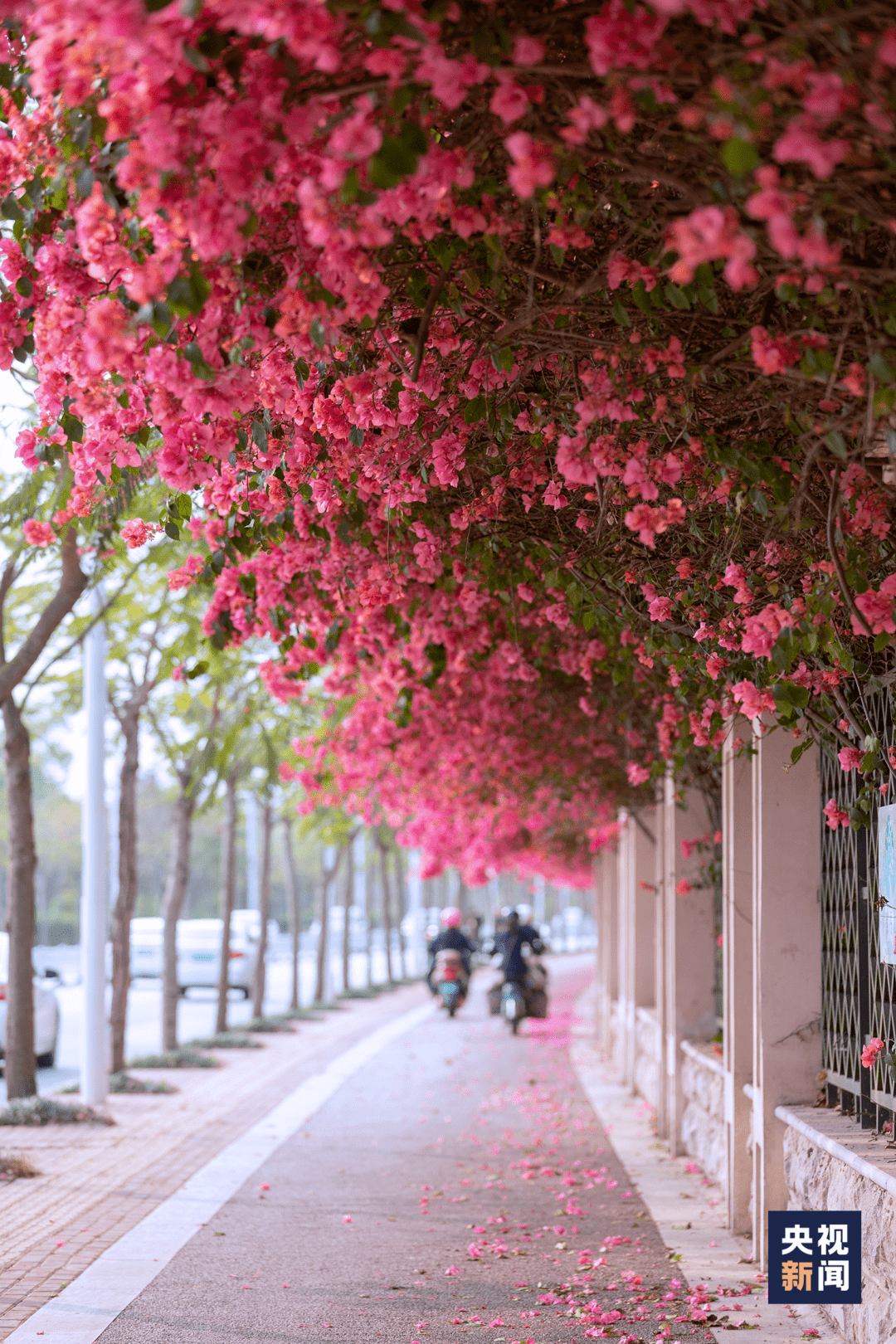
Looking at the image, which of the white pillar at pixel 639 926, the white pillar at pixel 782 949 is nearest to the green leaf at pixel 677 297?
the white pillar at pixel 782 949

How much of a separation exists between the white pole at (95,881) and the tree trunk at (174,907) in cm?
343

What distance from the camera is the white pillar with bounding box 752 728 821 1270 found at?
658 cm

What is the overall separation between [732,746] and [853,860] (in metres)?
1.24

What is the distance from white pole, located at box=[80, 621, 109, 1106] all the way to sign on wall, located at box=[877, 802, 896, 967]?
7317mm

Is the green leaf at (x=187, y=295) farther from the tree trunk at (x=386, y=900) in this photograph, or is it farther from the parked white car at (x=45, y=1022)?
the tree trunk at (x=386, y=900)

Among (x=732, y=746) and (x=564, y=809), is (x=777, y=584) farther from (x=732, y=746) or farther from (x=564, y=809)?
(x=564, y=809)

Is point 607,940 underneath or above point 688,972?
underneath

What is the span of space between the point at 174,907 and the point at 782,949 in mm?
9656

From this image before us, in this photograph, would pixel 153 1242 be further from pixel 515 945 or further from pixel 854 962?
pixel 515 945

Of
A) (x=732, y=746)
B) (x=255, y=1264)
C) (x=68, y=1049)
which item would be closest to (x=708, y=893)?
(x=732, y=746)

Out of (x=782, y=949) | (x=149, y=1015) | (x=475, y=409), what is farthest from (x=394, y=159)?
(x=149, y=1015)

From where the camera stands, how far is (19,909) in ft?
32.8

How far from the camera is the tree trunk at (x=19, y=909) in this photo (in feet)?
32.7

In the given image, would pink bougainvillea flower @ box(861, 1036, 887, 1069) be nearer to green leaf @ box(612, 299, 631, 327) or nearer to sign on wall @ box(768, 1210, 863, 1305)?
sign on wall @ box(768, 1210, 863, 1305)
